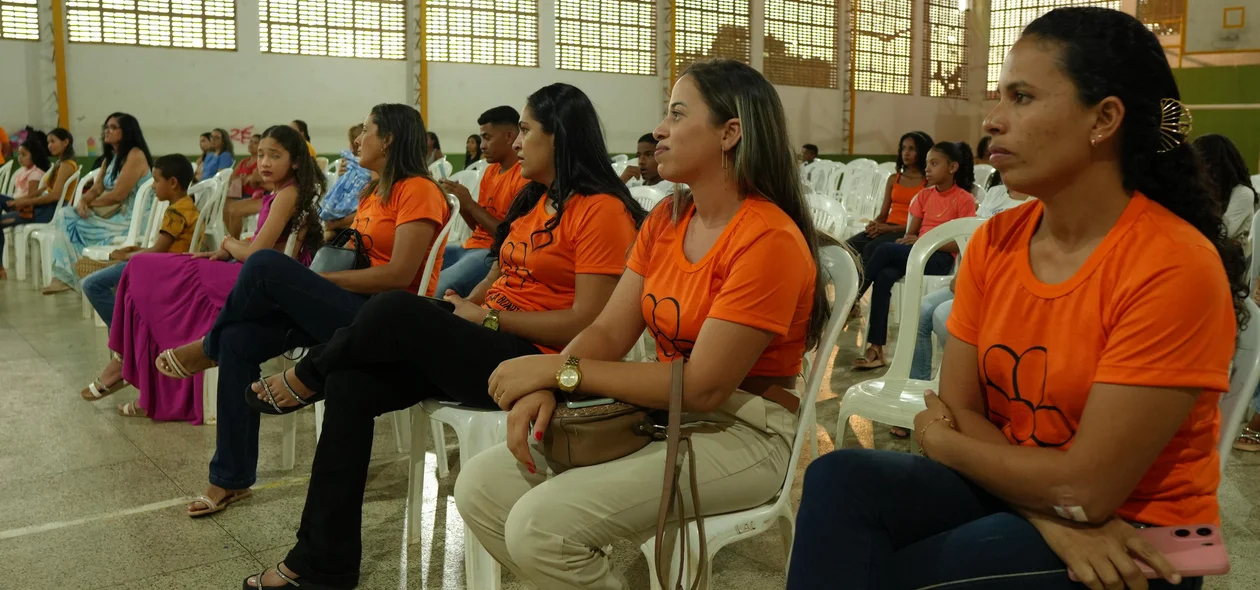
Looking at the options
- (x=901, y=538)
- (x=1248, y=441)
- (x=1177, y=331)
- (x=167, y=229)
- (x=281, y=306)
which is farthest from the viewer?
(x=167, y=229)

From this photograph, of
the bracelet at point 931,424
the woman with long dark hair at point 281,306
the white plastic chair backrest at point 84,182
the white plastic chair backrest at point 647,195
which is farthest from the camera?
the white plastic chair backrest at point 84,182

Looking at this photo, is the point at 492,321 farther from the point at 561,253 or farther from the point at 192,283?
the point at 192,283

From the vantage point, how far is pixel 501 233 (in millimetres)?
2648

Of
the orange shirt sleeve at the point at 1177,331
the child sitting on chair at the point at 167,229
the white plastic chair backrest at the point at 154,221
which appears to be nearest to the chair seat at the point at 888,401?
the orange shirt sleeve at the point at 1177,331

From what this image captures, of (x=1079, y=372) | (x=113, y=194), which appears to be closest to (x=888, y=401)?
(x=1079, y=372)

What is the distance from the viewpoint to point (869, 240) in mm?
5113

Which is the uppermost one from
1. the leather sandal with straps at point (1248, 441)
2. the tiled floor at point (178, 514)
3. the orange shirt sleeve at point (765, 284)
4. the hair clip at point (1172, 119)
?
the hair clip at point (1172, 119)

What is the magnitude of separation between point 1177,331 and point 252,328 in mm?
2144

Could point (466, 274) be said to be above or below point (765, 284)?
below

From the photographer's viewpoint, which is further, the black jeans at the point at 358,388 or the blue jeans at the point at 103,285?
the blue jeans at the point at 103,285

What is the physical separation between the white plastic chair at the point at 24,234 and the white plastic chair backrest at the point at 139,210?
1.56m

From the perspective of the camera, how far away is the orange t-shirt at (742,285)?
154cm

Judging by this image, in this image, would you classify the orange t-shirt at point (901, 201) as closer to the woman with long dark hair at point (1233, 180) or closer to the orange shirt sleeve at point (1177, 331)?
the woman with long dark hair at point (1233, 180)

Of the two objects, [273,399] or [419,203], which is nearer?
[273,399]
